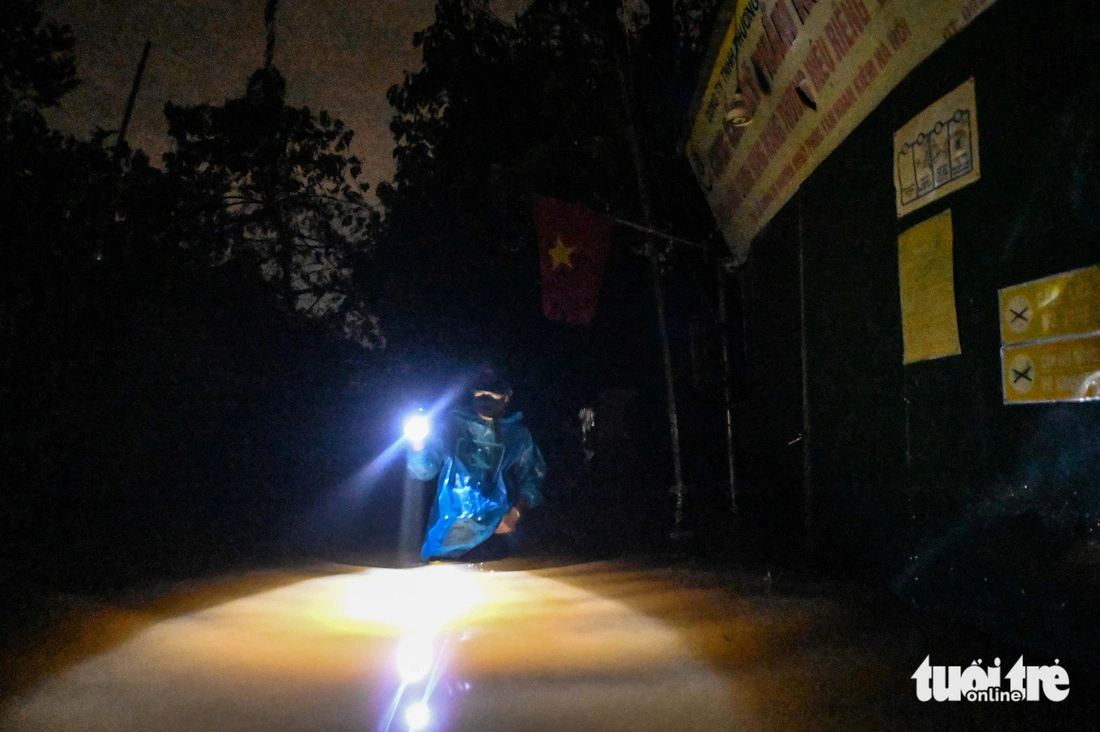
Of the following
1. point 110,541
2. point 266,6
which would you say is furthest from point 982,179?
point 266,6

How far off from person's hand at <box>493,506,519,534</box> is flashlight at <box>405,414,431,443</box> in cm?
127

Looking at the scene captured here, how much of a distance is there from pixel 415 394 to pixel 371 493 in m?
2.35

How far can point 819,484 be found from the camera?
6199mm

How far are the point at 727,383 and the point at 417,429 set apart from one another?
342cm

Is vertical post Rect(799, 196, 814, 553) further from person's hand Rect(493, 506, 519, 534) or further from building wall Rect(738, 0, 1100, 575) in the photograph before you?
person's hand Rect(493, 506, 519, 534)

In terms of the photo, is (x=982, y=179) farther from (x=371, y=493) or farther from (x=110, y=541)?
(x=371, y=493)

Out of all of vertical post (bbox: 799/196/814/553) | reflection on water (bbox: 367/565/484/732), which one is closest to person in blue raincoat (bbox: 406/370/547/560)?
reflection on water (bbox: 367/565/484/732)

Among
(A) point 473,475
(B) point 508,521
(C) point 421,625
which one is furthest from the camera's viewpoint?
(B) point 508,521

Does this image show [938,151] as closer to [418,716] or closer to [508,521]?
[418,716]

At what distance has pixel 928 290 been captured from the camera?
4.41m

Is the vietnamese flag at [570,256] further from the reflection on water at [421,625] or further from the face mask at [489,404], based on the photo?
the reflection on water at [421,625]

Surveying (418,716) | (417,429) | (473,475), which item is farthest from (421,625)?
(473,475)

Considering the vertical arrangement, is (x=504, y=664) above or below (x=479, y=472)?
below

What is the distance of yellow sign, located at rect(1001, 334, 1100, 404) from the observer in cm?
314
